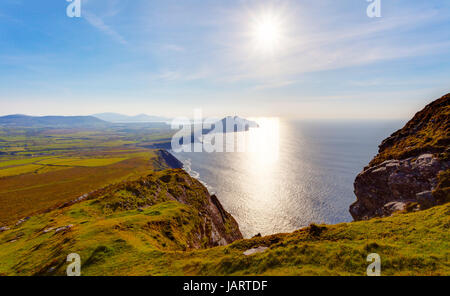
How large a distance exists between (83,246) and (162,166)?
171 metres

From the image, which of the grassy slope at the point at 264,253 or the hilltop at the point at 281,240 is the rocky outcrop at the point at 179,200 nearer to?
the hilltop at the point at 281,240

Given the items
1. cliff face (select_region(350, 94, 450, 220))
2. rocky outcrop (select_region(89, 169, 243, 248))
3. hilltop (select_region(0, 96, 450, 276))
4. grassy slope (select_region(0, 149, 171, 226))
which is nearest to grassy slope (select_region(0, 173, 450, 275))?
hilltop (select_region(0, 96, 450, 276))

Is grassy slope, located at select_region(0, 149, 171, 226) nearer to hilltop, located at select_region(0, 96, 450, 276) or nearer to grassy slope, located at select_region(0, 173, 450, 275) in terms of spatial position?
hilltop, located at select_region(0, 96, 450, 276)

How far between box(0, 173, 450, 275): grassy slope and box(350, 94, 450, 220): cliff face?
10.5 meters

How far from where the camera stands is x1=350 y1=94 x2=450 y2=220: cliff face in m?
27.5

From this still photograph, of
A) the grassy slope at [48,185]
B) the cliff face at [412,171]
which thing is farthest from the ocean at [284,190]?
the grassy slope at [48,185]

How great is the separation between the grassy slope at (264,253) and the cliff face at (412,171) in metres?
10.5

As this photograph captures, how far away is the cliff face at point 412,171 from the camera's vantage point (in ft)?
90.3

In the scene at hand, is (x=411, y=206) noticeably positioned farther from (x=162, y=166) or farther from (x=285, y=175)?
(x=162, y=166)

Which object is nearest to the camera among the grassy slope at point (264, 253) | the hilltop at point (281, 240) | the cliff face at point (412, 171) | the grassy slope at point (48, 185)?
the grassy slope at point (264, 253)

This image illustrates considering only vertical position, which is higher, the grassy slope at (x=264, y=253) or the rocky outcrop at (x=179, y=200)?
the grassy slope at (x=264, y=253)

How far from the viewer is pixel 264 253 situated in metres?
16.3

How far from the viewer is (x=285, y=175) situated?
153 m
